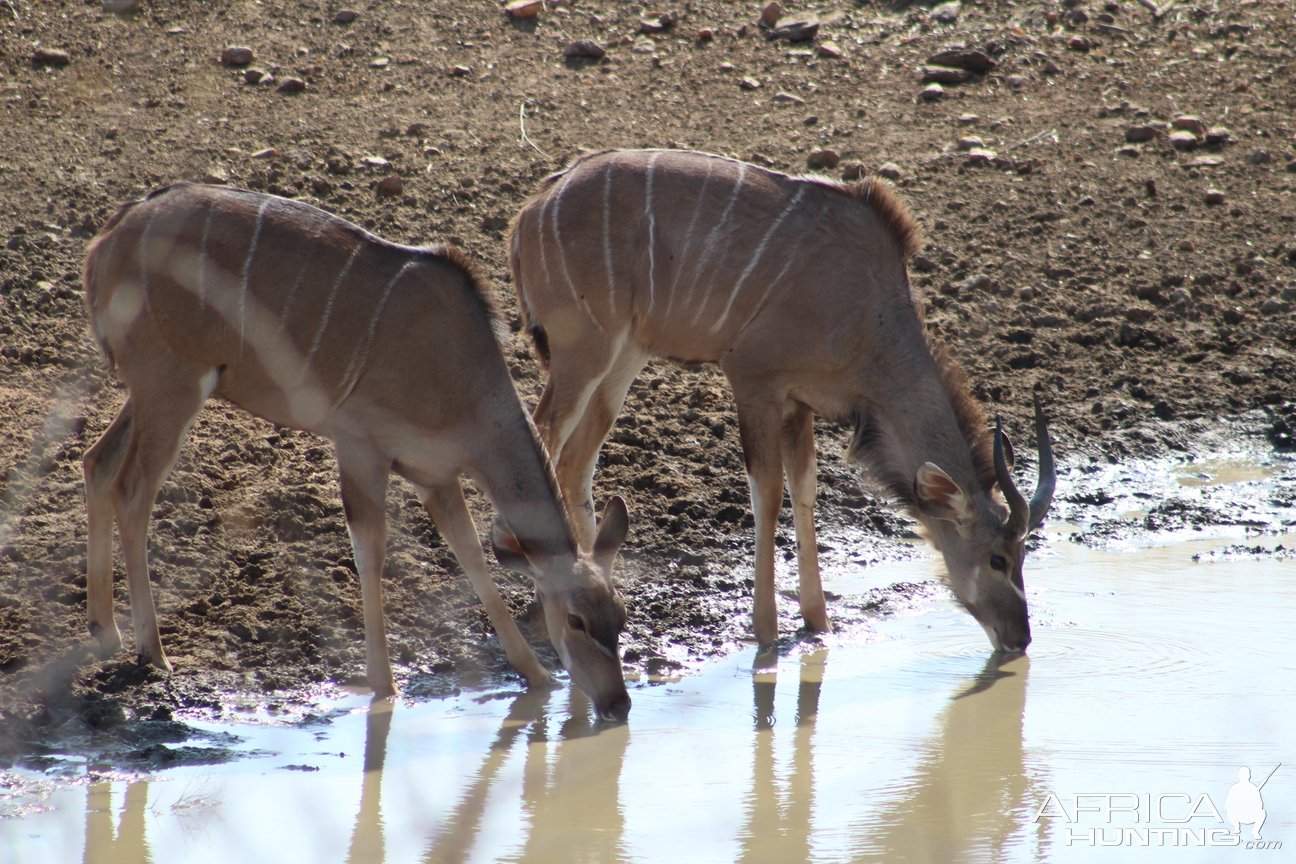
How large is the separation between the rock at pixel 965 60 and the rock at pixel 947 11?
1.81 feet

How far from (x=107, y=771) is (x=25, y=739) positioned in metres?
0.33

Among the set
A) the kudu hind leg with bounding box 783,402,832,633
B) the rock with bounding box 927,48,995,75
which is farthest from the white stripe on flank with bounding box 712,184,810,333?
the rock with bounding box 927,48,995,75

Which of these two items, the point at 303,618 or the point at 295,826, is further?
the point at 303,618

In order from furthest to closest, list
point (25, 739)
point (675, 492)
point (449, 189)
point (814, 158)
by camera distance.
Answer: point (814, 158) < point (449, 189) < point (675, 492) < point (25, 739)

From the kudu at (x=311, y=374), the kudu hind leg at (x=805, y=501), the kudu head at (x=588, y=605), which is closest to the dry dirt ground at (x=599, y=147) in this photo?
the kudu hind leg at (x=805, y=501)

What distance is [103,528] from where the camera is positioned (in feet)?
17.7

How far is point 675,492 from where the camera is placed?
282 inches

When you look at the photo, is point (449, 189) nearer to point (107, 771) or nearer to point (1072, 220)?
point (1072, 220)

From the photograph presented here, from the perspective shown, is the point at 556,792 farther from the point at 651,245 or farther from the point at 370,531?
the point at 651,245

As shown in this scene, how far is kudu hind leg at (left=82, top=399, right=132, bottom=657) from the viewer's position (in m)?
5.38

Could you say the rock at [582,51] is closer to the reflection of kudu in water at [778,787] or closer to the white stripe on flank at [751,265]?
the white stripe on flank at [751,265]

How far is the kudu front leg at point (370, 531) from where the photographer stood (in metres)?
5.34

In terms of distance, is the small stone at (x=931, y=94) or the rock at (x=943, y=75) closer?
the small stone at (x=931, y=94)

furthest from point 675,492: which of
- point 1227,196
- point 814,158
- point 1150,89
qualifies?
point 1150,89
